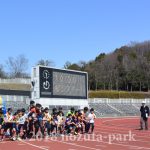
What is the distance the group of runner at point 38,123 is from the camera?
1962 centimetres

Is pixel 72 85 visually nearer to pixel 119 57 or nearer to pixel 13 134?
pixel 13 134

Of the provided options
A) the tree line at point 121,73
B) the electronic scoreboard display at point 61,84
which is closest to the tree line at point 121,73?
the tree line at point 121,73

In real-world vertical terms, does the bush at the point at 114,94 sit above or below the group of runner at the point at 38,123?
above

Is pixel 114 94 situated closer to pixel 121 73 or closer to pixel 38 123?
pixel 121 73

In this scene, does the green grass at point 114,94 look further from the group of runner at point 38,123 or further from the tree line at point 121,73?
the group of runner at point 38,123

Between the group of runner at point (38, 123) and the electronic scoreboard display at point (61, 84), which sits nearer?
the group of runner at point (38, 123)

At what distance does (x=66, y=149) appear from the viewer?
15.6m

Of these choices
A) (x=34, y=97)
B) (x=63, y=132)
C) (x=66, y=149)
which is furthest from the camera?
(x=34, y=97)

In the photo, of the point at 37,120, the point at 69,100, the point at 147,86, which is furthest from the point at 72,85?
A: the point at 147,86

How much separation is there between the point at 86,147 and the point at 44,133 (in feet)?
18.5

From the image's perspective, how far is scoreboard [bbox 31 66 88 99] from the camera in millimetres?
39969

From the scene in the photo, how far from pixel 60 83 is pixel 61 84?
37 centimetres

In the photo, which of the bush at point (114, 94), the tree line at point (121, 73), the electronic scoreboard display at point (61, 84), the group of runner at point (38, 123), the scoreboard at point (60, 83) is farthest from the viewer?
the tree line at point (121, 73)

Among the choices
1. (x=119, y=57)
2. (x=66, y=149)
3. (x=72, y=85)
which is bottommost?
(x=66, y=149)
